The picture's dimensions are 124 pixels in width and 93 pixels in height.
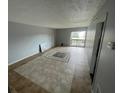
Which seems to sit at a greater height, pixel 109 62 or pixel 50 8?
pixel 50 8

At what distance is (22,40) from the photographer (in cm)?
421

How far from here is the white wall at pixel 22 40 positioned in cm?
357

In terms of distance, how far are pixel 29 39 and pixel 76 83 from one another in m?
3.90

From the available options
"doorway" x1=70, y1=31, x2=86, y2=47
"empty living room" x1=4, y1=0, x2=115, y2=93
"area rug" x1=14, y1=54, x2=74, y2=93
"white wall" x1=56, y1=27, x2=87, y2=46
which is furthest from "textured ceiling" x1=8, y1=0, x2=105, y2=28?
"doorway" x1=70, y1=31, x2=86, y2=47

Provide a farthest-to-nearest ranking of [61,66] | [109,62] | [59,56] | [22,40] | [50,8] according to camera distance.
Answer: [59,56] < [22,40] < [61,66] < [50,8] < [109,62]

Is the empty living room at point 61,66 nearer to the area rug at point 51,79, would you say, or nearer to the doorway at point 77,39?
the area rug at point 51,79

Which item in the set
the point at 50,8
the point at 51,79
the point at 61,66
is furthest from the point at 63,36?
the point at 50,8

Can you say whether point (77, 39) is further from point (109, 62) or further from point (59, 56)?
point (109, 62)

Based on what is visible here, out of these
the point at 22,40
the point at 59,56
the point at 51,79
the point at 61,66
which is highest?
the point at 22,40

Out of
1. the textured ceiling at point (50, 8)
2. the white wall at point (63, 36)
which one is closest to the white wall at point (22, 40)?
the textured ceiling at point (50, 8)

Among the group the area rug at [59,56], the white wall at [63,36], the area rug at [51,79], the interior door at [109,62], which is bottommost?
the area rug at [51,79]
